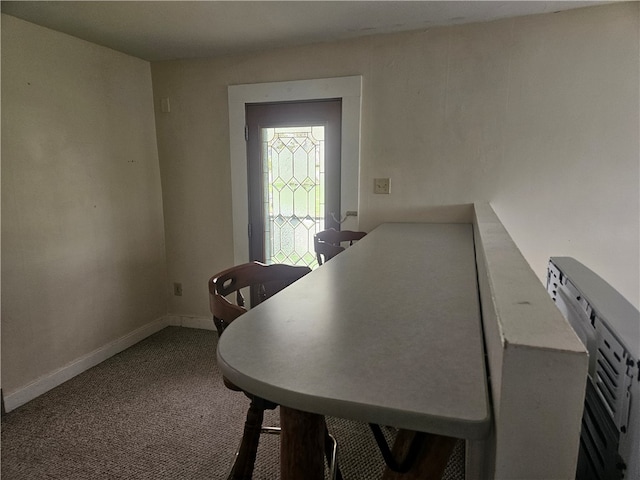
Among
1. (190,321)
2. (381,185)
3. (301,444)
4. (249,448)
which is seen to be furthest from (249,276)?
(190,321)

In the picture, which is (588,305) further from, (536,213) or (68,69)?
(68,69)

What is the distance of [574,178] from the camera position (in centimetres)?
212

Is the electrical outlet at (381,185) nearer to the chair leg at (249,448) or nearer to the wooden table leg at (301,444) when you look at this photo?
the chair leg at (249,448)

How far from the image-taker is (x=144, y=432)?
1.86 m

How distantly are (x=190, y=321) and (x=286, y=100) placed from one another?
1986 mm

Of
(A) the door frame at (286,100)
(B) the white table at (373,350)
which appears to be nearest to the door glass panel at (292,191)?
(A) the door frame at (286,100)

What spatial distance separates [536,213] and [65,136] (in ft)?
9.61

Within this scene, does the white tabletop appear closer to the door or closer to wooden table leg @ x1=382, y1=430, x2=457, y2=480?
wooden table leg @ x1=382, y1=430, x2=457, y2=480

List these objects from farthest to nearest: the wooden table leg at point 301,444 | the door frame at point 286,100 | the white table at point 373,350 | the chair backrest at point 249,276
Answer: the door frame at point 286,100 < the chair backrest at point 249,276 < the wooden table leg at point 301,444 < the white table at point 373,350

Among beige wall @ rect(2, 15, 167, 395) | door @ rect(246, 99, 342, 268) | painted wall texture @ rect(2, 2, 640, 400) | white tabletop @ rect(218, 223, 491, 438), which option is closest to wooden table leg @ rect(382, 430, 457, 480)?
white tabletop @ rect(218, 223, 491, 438)

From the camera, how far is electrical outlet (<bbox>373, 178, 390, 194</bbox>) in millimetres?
2463

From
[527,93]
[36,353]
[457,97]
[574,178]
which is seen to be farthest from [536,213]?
[36,353]

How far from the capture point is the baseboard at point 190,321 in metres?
3.09

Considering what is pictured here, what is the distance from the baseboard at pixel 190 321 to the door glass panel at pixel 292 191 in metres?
0.78
